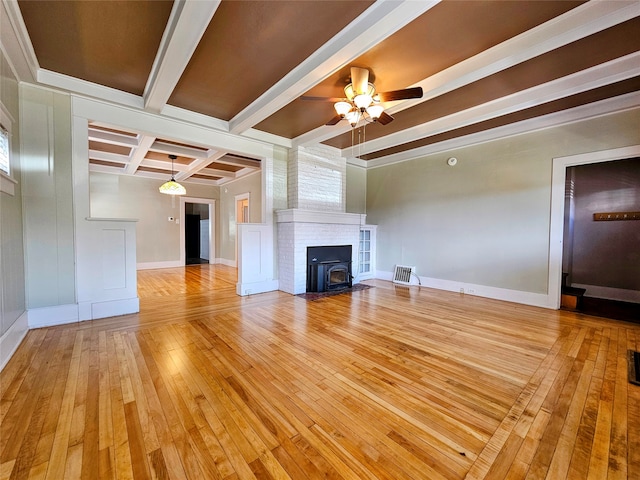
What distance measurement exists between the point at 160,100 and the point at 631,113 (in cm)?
592

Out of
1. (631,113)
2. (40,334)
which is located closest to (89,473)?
(40,334)

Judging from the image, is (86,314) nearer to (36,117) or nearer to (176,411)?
(36,117)

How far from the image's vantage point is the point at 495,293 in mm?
4410

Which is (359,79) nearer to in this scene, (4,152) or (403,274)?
(4,152)

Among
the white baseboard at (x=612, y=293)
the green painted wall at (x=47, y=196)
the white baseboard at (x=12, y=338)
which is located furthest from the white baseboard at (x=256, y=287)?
the white baseboard at (x=612, y=293)

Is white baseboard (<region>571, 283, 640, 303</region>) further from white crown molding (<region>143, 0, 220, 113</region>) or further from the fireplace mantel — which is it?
white crown molding (<region>143, 0, 220, 113</region>)

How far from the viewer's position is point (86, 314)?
3238 millimetres

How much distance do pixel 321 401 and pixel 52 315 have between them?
3408mm

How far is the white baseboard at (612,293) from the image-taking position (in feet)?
14.2

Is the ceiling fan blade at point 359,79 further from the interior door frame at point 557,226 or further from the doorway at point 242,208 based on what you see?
the doorway at point 242,208

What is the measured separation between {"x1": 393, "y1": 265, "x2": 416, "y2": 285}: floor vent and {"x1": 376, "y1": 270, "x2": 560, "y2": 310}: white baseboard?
0.12m

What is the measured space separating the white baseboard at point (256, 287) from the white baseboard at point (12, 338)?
8.17 ft

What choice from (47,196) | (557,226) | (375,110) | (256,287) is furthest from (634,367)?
(47,196)

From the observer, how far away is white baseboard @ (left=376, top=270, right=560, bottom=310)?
154 inches
